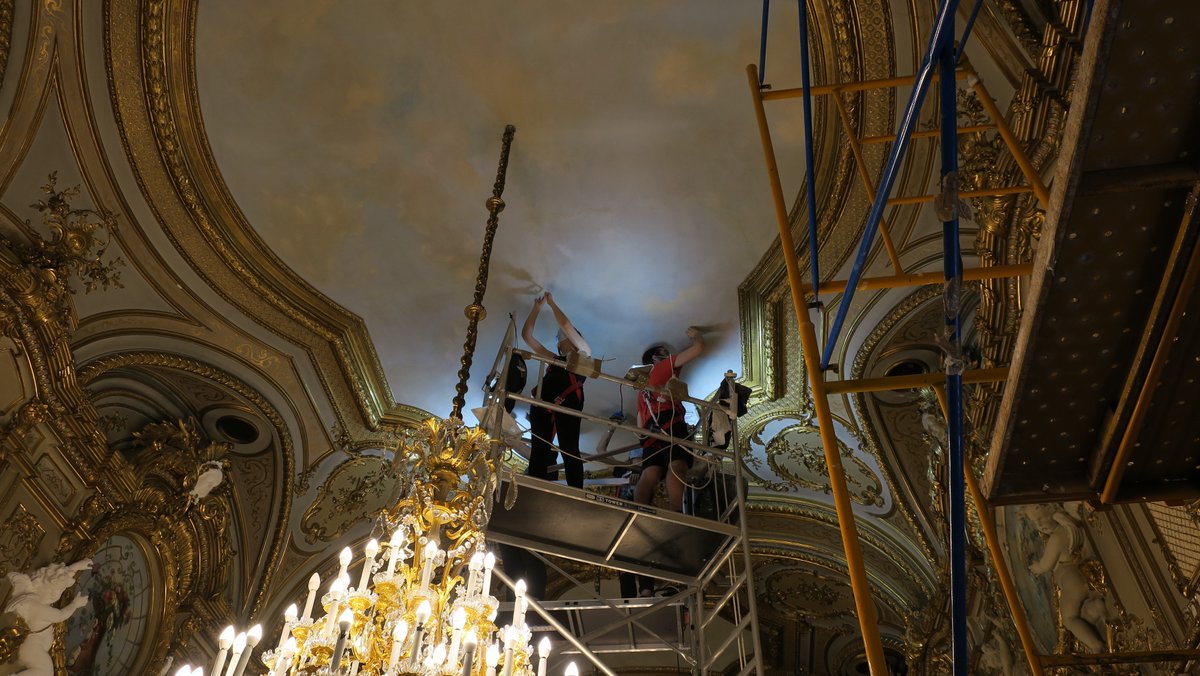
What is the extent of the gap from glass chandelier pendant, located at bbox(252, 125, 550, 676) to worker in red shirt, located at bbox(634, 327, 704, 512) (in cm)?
181

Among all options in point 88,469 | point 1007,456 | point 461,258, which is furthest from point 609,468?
point 1007,456

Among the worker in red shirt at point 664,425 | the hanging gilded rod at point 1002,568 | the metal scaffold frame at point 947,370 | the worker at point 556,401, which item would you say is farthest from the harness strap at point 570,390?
the hanging gilded rod at point 1002,568

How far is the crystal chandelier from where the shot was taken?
11.1 feet

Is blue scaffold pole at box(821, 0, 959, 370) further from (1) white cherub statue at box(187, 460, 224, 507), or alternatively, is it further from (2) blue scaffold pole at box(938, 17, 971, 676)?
(1) white cherub statue at box(187, 460, 224, 507)

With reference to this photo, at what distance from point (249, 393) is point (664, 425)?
348 cm

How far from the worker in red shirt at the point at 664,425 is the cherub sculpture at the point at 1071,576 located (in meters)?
2.26

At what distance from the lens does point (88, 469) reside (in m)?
5.92

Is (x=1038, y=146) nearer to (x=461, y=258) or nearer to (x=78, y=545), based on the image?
(x=461, y=258)

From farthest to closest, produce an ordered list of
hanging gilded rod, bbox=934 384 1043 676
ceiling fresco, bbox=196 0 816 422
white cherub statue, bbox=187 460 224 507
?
white cherub statue, bbox=187 460 224 507, ceiling fresco, bbox=196 0 816 422, hanging gilded rod, bbox=934 384 1043 676

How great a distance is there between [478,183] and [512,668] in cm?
368

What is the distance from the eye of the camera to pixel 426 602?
3.45 m

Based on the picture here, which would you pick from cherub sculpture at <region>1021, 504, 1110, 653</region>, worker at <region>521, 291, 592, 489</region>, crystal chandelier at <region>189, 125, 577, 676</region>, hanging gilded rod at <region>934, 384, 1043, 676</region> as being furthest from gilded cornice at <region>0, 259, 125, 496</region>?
cherub sculpture at <region>1021, 504, 1110, 653</region>

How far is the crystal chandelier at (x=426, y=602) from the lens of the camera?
339cm

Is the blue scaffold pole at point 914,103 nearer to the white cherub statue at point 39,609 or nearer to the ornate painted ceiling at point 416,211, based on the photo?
the ornate painted ceiling at point 416,211
